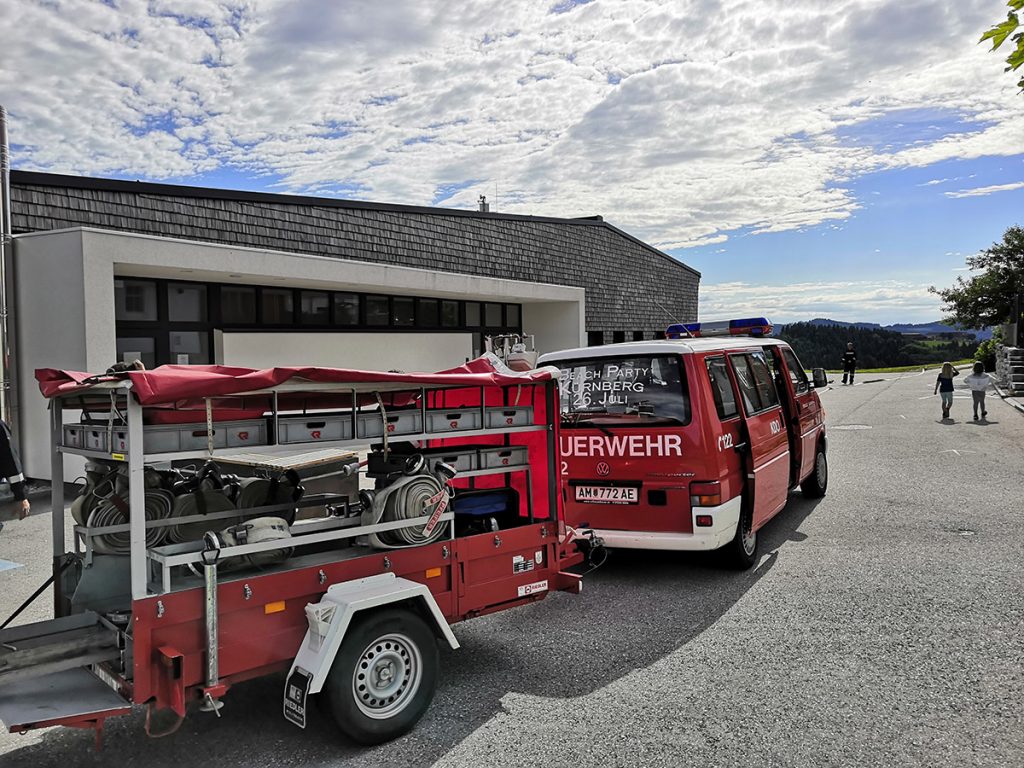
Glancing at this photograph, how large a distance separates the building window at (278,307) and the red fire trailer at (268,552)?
423 inches

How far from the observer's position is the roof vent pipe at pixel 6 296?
1088cm

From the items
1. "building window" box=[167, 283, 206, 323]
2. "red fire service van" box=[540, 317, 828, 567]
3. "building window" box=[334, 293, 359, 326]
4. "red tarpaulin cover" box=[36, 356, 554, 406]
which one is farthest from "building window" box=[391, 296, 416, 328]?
"red tarpaulin cover" box=[36, 356, 554, 406]

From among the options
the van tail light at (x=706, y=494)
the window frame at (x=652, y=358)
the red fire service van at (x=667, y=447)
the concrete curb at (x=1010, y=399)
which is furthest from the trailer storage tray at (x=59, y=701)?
the concrete curb at (x=1010, y=399)

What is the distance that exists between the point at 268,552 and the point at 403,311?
1445cm

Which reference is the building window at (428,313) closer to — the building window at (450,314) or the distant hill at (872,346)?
the building window at (450,314)

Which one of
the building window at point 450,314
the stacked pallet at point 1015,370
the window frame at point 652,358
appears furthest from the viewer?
the stacked pallet at point 1015,370

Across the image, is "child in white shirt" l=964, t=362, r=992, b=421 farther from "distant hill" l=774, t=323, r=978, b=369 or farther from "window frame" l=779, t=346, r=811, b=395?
"distant hill" l=774, t=323, r=978, b=369

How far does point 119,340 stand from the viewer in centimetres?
1280

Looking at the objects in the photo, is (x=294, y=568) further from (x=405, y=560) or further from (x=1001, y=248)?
(x=1001, y=248)

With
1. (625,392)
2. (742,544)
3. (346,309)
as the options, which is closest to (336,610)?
(625,392)

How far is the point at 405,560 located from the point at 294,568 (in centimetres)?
58

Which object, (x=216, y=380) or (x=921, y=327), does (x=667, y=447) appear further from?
(x=921, y=327)

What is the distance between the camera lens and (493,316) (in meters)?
21.4

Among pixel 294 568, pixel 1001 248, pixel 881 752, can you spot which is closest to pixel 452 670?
pixel 294 568
